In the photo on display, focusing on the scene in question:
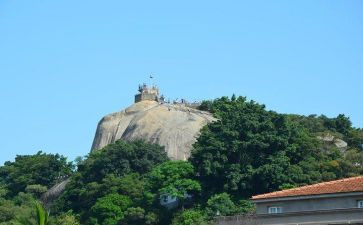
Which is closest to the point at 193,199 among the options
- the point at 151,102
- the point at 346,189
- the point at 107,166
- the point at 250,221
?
the point at 107,166

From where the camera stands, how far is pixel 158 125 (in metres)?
82.7

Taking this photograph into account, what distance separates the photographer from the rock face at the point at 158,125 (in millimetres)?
78562

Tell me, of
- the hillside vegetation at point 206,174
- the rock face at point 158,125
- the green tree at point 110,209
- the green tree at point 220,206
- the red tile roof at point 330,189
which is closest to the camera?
the red tile roof at point 330,189

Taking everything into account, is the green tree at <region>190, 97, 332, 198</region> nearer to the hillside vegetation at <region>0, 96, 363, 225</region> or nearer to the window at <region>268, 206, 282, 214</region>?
the hillside vegetation at <region>0, 96, 363, 225</region>

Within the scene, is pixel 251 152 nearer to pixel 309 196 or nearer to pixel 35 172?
pixel 309 196

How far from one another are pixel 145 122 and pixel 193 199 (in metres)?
21.9

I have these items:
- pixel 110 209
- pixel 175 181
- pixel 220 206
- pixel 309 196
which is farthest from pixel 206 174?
pixel 309 196

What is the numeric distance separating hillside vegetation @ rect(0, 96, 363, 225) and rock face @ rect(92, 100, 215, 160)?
6068 millimetres

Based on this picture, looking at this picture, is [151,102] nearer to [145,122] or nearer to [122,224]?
[145,122]

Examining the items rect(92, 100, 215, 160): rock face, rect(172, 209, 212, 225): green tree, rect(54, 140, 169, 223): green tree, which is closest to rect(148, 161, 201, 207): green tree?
rect(172, 209, 212, 225): green tree

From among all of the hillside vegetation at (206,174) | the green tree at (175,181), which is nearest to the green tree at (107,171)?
the hillside vegetation at (206,174)

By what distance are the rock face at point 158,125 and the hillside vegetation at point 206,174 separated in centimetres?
607

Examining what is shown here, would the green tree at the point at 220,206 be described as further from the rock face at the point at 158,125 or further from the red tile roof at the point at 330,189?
the rock face at the point at 158,125

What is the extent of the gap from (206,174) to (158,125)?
68.6 ft
